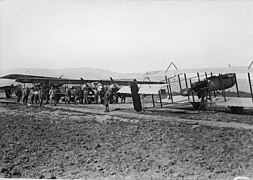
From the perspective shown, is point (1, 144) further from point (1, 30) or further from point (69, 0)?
point (69, 0)

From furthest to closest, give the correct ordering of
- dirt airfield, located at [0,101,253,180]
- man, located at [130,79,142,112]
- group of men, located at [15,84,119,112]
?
group of men, located at [15,84,119,112] → man, located at [130,79,142,112] → dirt airfield, located at [0,101,253,180]

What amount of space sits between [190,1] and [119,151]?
263cm

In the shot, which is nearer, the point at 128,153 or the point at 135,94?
the point at 128,153

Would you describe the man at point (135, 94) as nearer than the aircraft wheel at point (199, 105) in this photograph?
Yes

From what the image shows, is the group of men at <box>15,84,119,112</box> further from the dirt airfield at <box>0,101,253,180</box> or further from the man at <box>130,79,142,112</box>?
the dirt airfield at <box>0,101,253,180</box>

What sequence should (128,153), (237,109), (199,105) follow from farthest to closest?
1. (199,105)
2. (237,109)
3. (128,153)

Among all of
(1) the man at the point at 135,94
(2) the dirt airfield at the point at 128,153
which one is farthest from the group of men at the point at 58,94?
(2) the dirt airfield at the point at 128,153

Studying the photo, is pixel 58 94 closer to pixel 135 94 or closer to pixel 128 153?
pixel 135 94

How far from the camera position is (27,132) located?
499 centimetres

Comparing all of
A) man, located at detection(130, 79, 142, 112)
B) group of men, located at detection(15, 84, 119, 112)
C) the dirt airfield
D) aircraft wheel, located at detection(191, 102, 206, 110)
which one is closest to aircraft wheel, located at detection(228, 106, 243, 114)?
aircraft wheel, located at detection(191, 102, 206, 110)

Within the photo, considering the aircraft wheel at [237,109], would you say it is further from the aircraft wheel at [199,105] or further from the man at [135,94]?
the man at [135,94]

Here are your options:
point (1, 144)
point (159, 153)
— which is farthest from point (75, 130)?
point (159, 153)

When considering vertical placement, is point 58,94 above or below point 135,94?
above

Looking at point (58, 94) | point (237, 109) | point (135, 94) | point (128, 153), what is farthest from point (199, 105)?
point (58, 94)
